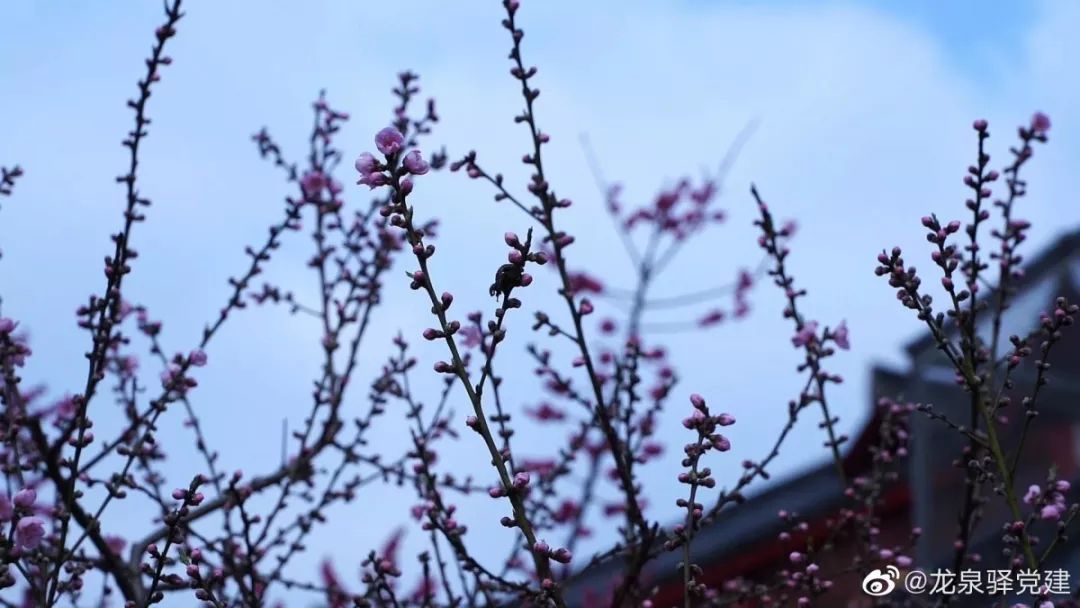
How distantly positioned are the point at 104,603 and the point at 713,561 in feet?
34.9

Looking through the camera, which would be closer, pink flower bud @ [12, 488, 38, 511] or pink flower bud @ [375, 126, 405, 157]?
pink flower bud @ [375, 126, 405, 157]

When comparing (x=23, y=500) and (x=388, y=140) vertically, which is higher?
(x=388, y=140)

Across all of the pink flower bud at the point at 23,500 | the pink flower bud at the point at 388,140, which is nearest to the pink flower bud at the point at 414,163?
the pink flower bud at the point at 388,140

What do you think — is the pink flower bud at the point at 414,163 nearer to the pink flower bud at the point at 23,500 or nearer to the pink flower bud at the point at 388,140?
the pink flower bud at the point at 388,140

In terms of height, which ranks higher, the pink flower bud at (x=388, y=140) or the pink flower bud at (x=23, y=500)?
the pink flower bud at (x=388, y=140)

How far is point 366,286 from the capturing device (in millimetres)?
5402

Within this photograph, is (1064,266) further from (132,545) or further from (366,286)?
(132,545)

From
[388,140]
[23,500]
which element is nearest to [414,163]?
[388,140]

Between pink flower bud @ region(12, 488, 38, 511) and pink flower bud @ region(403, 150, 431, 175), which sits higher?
pink flower bud @ region(403, 150, 431, 175)

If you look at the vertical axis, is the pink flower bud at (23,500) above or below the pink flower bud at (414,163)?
below

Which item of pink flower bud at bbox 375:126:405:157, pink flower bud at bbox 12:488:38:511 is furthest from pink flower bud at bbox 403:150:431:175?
pink flower bud at bbox 12:488:38:511

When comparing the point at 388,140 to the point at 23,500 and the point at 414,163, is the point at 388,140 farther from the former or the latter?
the point at 23,500

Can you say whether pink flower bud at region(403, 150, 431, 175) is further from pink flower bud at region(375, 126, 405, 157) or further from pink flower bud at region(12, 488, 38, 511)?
pink flower bud at region(12, 488, 38, 511)

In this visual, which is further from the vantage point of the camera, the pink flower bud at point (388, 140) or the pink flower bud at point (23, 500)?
the pink flower bud at point (23, 500)
